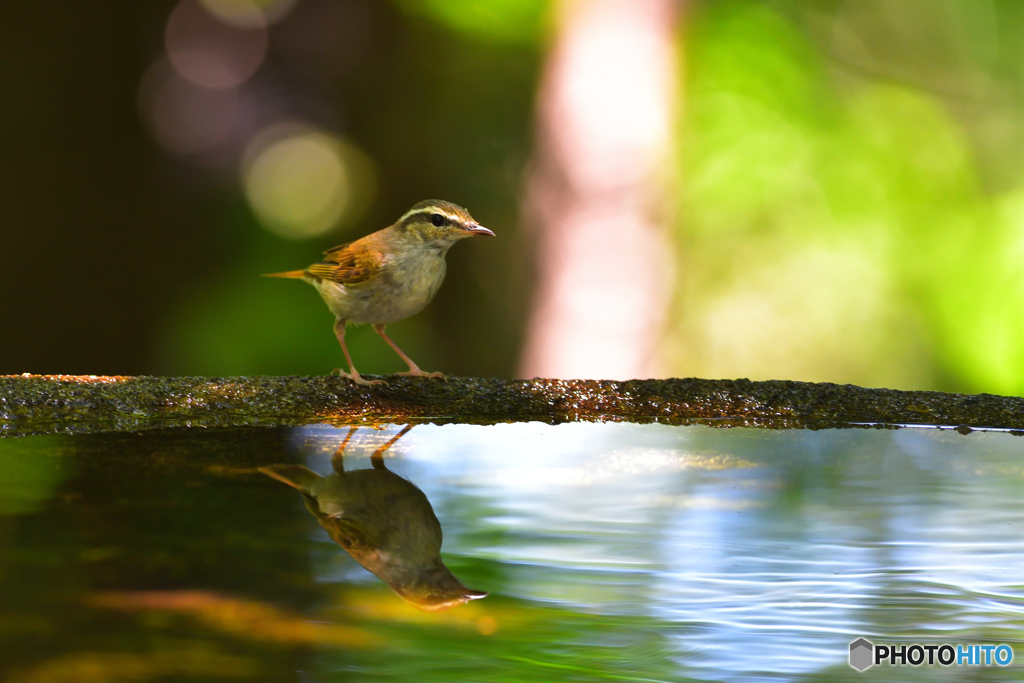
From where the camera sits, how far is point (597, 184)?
7312 mm

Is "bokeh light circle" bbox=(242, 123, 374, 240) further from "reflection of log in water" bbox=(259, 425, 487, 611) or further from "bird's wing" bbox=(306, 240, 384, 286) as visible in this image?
"reflection of log in water" bbox=(259, 425, 487, 611)

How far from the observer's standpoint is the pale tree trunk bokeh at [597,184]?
7.27m

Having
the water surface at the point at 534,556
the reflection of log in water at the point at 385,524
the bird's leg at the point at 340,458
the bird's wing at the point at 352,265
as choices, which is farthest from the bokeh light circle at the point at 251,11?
the reflection of log in water at the point at 385,524

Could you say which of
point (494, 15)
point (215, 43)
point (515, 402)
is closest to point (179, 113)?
point (215, 43)

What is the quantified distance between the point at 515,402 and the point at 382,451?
0.68 meters

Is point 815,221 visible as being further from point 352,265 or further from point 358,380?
point 358,380

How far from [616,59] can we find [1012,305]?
3867mm

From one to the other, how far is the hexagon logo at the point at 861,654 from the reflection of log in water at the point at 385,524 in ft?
2.12

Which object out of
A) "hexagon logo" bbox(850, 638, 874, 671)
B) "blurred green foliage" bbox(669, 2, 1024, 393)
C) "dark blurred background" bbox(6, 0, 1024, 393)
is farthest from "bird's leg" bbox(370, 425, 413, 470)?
"blurred green foliage" bbox(669, 2, 1024, 393)

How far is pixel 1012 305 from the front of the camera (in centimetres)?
765

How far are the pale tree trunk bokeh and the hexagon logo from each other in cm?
566

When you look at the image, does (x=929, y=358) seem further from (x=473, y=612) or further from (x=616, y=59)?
(x=473, y=612)

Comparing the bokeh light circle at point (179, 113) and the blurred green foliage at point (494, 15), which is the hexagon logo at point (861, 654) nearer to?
the blurred green foliage at point (494, 15)

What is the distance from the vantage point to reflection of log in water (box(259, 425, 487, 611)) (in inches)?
68.4
